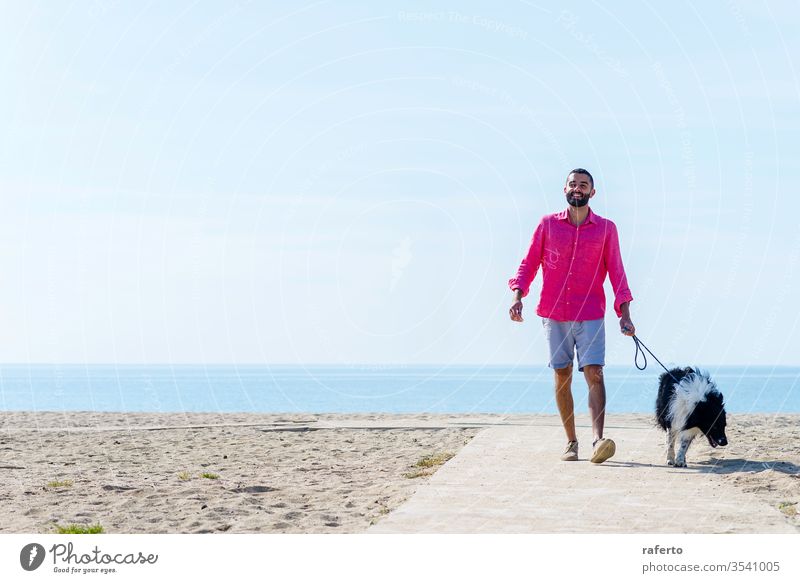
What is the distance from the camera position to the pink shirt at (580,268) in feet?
29.8

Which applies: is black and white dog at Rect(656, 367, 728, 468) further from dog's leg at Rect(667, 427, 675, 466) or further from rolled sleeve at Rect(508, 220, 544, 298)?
rolled sleeve at Rect(508, 220, 544, 298)

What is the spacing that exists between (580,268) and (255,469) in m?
3.73

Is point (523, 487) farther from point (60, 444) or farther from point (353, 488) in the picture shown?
point (60, 444)

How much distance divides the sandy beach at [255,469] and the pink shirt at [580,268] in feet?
5.61

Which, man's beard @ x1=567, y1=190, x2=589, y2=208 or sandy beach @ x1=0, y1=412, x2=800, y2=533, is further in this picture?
man's beard @ x1=567, y1=190, x2=589, y2=208

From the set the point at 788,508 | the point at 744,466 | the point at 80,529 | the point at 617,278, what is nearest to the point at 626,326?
the point at 617,278

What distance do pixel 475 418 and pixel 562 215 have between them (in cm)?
754

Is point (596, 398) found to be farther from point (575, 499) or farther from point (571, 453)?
point (575, 499)

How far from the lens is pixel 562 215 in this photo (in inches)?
362

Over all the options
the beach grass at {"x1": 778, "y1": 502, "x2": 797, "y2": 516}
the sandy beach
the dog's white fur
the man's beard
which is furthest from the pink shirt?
the beach grass at {"x1": 778, "y1": 502, "x2": 797, "y2": 516}

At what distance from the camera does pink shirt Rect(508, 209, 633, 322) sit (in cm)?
907

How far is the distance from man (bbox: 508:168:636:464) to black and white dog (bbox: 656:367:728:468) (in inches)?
26.0

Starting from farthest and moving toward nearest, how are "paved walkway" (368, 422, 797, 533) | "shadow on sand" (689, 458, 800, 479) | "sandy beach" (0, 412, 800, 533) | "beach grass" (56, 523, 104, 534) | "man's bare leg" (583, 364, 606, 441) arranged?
"man's bare leg" (583, 364, 606, 441) → "shadow on sand" (689, 458, 800, 479) → "sandy beach" (0, 412, 800, 533) → "beach grass" (56, 523, 104, 534) → "paved walkway" (368, 422, 797, 533)
